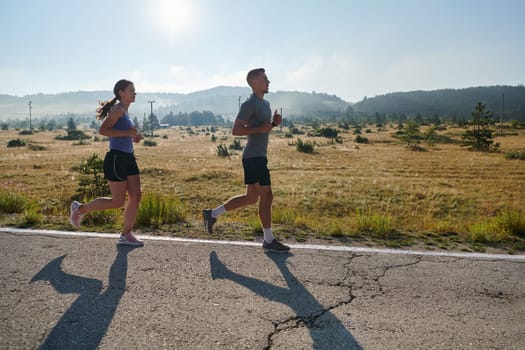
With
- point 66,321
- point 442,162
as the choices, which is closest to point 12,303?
point 66,321

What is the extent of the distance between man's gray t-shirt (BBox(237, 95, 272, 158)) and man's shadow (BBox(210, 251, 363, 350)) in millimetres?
1178

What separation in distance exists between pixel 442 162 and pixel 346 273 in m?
19.0

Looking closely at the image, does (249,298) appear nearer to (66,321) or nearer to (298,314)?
(298,314)

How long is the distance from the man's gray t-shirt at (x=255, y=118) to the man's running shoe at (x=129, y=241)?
1.48 meters

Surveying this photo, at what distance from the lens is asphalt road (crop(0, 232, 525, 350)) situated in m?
2.38

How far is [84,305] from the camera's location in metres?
2.81

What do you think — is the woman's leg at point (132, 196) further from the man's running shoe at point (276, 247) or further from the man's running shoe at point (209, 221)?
the man's running shoe at point (276, 247)

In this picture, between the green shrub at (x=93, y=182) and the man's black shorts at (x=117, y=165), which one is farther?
the green shrub at (x=93, y=182)

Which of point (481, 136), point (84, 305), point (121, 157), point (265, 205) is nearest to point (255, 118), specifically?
point (265, 205)

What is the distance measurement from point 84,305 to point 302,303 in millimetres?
1545

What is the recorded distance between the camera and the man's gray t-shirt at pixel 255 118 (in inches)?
169

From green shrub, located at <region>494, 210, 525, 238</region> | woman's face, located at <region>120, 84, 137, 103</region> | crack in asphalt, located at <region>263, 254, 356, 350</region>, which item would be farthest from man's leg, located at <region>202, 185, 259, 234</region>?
green shrub, located at <region>494, 210, 525, 238</region>

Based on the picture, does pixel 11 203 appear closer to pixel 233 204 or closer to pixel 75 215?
pixel 75 215

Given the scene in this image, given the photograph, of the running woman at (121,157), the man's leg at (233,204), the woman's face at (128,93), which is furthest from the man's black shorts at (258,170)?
the woman's face at (128,93)
